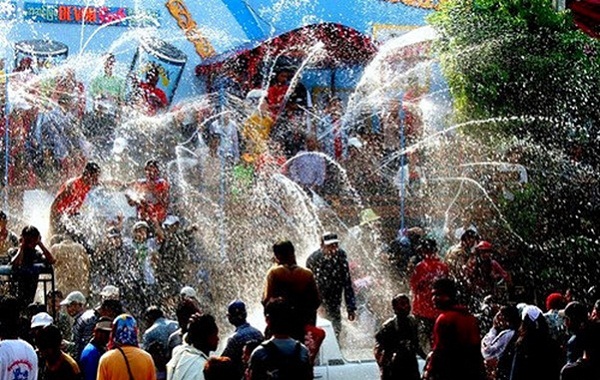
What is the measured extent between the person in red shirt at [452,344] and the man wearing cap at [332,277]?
3639mm

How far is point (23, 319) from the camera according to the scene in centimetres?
1063

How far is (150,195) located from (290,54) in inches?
319

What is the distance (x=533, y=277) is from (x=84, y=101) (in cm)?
797

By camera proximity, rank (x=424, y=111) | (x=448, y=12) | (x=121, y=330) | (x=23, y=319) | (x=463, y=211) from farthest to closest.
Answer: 1. (x=424, y=111)
2. (x=448, y=12)
3. (x=463, y=211)
4. (x=23, y=319)
5. (x=121, y=330)

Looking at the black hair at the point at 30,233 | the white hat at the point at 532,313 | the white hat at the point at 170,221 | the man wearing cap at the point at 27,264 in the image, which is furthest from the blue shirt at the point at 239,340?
the white hat at the point at 170,221

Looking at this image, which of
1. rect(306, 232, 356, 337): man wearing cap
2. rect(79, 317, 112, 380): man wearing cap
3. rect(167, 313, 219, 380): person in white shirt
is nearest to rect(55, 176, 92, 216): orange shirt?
rect(306, 232, 356, 337): man wearing cap

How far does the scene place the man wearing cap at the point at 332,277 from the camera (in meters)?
13.5

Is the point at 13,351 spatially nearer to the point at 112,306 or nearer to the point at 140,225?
the point at 112,306

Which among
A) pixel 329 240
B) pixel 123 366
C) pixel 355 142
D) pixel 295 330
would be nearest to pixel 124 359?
pixel 123 366

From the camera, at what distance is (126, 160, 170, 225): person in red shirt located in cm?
1636

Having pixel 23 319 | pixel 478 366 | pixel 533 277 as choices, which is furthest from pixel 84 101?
pixel 478 366

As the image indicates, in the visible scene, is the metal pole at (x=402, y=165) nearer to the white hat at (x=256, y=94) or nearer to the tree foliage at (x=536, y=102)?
the tree foliage at (x=536, y=102)

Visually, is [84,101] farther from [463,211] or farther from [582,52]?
[582,52]

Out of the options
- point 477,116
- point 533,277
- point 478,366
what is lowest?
point 533,277
